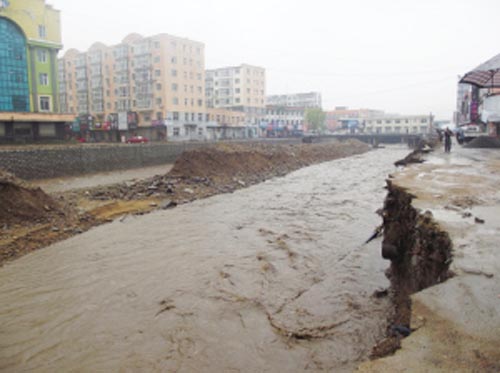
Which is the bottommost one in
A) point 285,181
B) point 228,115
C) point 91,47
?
point 285,181

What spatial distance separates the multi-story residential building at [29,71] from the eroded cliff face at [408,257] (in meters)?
40.3

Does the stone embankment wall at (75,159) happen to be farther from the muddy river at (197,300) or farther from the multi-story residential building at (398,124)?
the multi-story residential building at (398,124)

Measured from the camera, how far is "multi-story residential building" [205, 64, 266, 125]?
87.8m

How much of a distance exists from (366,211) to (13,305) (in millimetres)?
11632

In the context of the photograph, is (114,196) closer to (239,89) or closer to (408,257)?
(408,257)

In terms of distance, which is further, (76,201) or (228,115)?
(228,115)

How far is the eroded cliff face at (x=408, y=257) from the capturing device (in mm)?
4242

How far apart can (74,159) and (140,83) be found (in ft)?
132

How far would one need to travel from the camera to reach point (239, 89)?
3469 inches

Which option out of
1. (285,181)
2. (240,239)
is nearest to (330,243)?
(240,239)

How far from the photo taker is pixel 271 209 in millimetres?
15422

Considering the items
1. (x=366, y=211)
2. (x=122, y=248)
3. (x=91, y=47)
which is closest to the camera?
(x=122, y=248)

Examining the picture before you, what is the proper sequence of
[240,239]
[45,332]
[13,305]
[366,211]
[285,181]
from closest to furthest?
[45,332], [13,305], [240,239], [366,211], [285,181]

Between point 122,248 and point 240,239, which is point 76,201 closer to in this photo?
point 122,248
